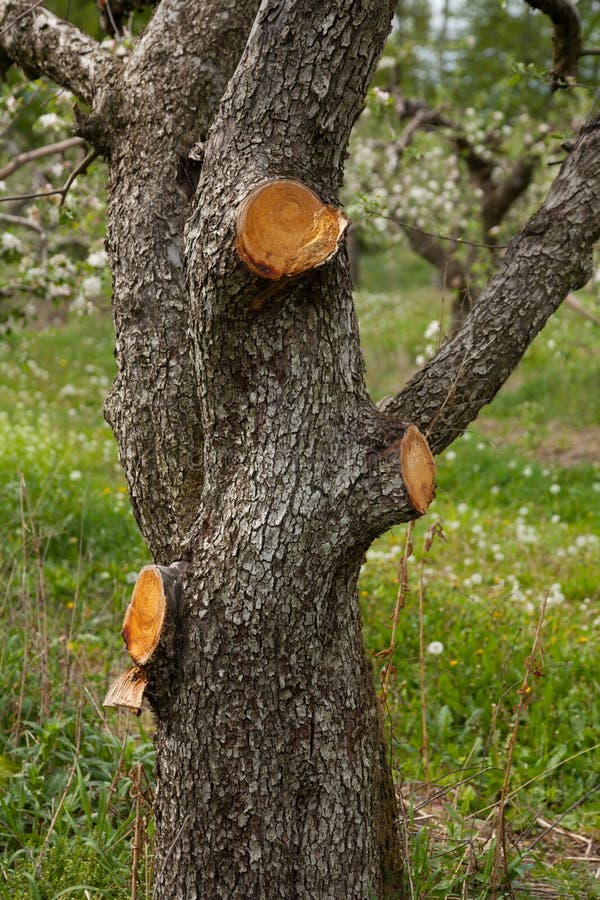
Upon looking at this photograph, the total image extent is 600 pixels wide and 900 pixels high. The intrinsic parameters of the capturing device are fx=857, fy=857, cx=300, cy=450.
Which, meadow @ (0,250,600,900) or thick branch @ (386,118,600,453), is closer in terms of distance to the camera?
thick branch @ (386,118,600,453)

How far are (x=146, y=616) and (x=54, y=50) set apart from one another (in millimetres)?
2081

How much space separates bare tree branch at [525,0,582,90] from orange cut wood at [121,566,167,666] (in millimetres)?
2737

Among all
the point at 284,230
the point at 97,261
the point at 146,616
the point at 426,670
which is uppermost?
the point at 97,261

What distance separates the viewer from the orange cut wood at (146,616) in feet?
7.70

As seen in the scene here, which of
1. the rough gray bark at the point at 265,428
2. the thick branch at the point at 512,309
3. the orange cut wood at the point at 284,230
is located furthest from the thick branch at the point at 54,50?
the thick branch at the point at 512,309

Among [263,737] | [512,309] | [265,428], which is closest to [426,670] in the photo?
[263,737]

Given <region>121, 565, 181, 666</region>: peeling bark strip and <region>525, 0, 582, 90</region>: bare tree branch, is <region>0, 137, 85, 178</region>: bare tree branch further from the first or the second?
<region>121, 565, 181, 666</region>: peeling bark strip

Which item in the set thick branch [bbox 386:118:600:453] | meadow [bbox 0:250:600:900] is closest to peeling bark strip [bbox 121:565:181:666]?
meadow [bbox 0:250:600:900]

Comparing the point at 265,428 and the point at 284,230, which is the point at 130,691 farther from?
the point at 284,230

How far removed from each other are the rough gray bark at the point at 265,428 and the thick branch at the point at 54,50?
208 mm

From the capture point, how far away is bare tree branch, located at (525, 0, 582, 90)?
11.7ft

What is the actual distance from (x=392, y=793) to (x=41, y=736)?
1676 mm

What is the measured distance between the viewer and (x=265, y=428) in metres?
2.31

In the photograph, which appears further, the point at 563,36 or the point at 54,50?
the point at 563,36
